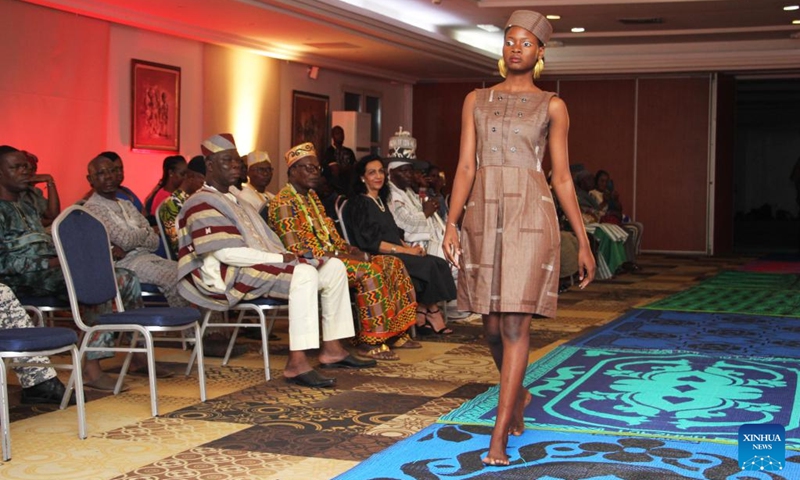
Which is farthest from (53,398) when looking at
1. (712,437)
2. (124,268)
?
(712,437)

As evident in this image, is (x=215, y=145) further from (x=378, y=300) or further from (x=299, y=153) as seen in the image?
(x=378, y=300)

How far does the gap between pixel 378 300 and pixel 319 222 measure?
0.59 m

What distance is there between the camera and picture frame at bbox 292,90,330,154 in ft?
44.6

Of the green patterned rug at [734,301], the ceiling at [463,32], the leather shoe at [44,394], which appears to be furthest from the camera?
the ceiling at [463,32]

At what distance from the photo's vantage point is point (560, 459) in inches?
142

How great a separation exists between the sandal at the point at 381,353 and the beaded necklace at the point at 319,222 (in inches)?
25.7

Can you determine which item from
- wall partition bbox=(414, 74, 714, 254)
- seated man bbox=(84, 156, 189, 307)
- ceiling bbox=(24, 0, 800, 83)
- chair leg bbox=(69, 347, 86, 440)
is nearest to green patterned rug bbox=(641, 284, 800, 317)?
ceiling bbox=(24, 0, 800, 83)

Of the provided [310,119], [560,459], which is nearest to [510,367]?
[560,459]

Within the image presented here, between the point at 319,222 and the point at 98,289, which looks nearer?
the point at 98,289

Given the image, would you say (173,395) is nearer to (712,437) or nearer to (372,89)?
(712,437)

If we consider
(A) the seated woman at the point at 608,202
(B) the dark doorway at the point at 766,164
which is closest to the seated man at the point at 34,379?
(A) the seated woman at the point at 608,202

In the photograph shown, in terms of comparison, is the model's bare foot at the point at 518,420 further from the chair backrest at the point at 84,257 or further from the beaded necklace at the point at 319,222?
the beaded necklace at the point at 319,222

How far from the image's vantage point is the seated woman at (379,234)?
22.3 ft

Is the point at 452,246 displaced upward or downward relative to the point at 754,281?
upward
